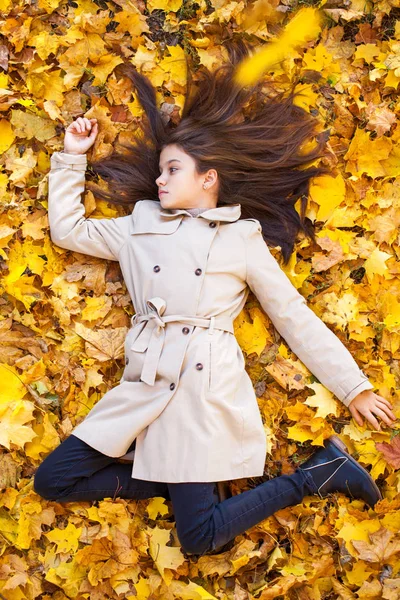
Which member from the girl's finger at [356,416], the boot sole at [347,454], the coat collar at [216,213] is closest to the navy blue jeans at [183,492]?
the boot sole at [347,454]

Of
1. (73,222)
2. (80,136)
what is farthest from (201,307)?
(80,136)

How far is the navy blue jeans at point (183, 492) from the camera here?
3.06 meters

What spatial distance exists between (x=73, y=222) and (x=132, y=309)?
1.74 ft

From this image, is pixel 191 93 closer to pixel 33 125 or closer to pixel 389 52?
pixel 33 125

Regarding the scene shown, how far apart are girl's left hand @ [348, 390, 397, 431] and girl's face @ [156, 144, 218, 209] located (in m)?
1.21

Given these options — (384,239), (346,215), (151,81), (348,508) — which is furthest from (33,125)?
(348,508)

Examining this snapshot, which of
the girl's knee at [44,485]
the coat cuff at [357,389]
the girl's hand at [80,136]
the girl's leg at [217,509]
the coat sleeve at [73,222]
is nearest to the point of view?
the girl's leg at [217,509]

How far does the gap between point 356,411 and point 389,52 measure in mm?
1941

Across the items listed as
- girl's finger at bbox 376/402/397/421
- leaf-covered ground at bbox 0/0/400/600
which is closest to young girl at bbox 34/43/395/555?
girl's finger at bbox 376/402/397/421

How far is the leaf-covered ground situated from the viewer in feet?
10.4

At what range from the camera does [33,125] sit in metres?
3.64

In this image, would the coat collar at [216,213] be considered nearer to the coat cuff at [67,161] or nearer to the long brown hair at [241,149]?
the long brown hair at [241,149]

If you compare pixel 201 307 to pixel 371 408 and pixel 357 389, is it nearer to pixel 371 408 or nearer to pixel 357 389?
pixel 357 389

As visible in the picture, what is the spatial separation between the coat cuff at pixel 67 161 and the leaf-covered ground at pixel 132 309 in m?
0.14
